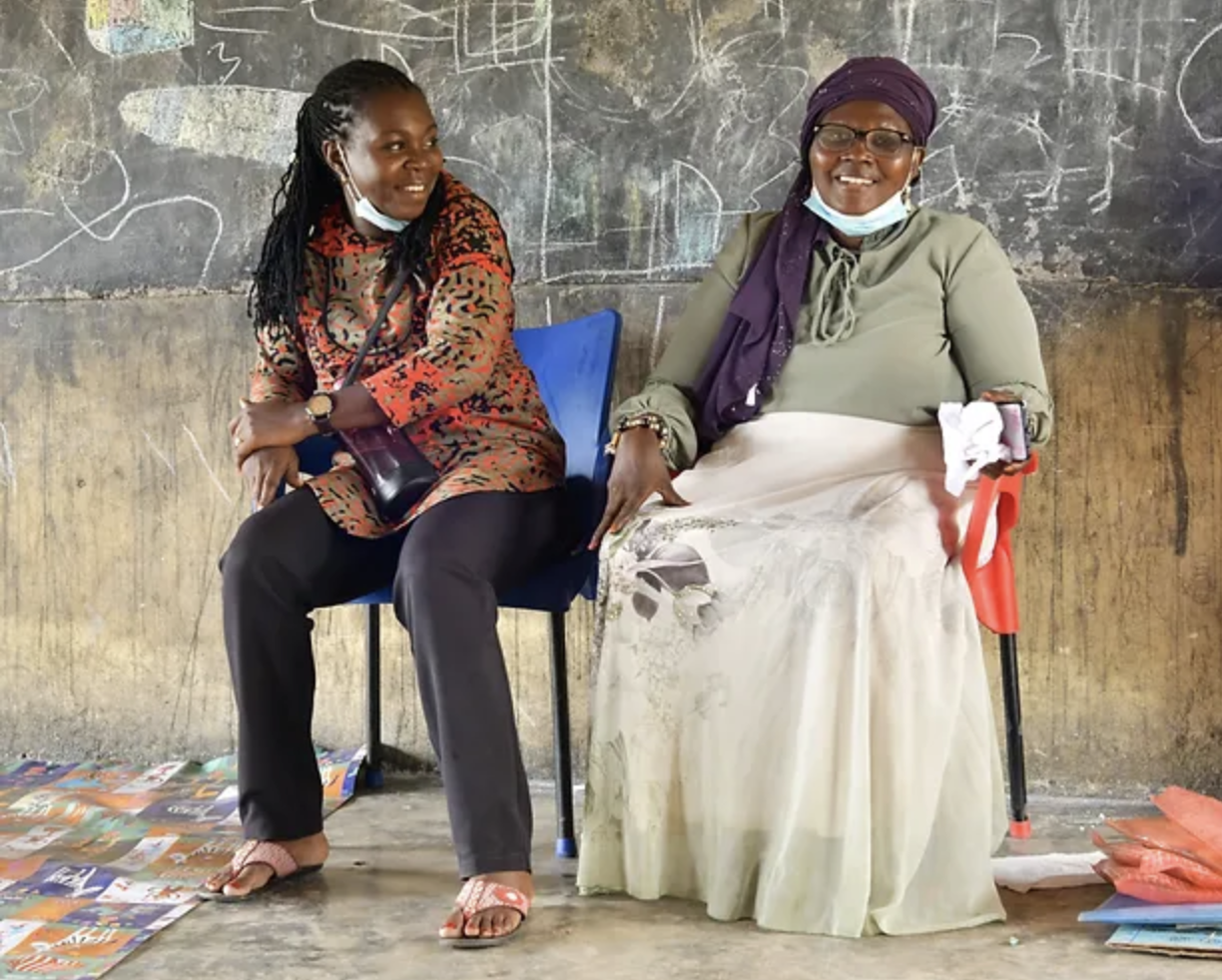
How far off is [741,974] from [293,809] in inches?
35.4

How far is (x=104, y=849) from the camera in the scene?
3.01 metres

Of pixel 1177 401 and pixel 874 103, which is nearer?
pixel 874 103

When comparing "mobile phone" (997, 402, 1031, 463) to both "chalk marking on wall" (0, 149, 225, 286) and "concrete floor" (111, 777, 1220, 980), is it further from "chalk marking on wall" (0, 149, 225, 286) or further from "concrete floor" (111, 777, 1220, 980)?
"chalk marking on wall" (0, 149, 225, 286)

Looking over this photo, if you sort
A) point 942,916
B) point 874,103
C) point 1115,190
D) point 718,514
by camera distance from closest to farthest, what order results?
point 942,916, point 718,514, point 874,103, point 1115,190

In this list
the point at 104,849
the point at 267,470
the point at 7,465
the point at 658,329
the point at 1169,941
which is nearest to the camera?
the point at 1169,941

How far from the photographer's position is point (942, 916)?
243 centimetres

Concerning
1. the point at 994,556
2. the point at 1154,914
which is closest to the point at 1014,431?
the point at 994,556

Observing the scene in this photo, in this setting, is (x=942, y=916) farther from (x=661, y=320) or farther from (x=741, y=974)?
(x=661, y=320)

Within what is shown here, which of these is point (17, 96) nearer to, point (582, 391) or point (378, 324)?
point (378, 324)

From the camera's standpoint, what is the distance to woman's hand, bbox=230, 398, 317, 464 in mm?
2742

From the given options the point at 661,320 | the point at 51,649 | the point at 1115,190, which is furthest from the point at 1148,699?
the point at 51,649

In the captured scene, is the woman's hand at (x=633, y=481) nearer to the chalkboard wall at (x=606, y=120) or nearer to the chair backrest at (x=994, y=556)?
the chair backrest at (x=994, y=556)

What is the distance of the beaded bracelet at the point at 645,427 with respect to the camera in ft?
9.14

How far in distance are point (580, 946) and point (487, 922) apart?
149 millimetres
